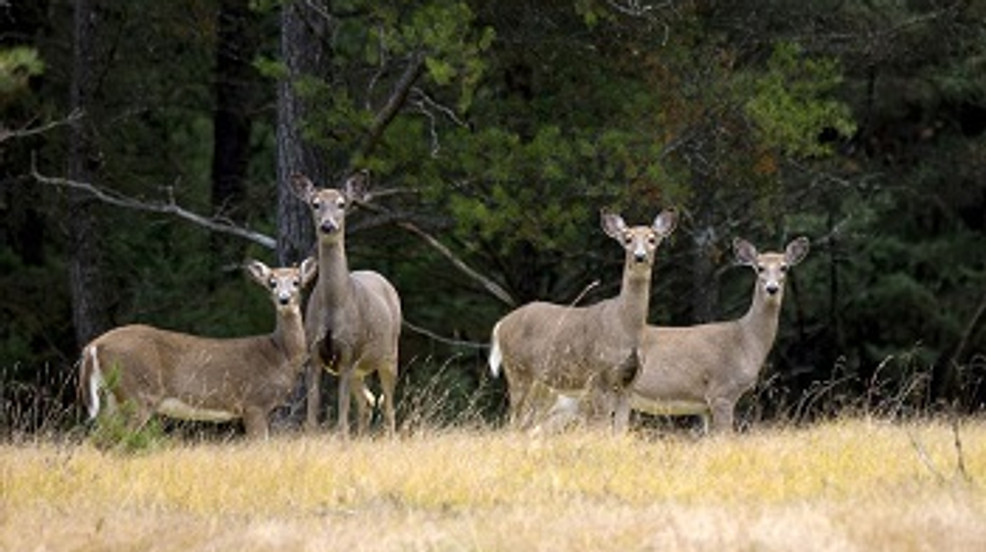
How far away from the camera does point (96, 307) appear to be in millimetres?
19891

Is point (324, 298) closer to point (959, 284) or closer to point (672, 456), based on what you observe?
point (672, 456)

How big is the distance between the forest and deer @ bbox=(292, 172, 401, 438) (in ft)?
1.59

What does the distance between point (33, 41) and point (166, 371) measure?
8493 millimetres

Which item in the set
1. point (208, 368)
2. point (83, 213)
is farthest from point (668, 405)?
Answer: point (83, 213)

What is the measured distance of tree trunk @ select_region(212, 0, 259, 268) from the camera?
21.8 m

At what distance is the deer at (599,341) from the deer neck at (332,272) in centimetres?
127

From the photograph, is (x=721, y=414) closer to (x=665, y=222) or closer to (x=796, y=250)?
(x=665, y=222)

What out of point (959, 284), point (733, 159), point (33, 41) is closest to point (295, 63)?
point (733, 159)

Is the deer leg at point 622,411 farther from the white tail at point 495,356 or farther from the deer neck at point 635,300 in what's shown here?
the white tail at point 495,356

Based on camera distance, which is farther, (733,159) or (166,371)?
(733,159)

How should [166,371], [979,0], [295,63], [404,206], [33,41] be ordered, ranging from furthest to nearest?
[33,41]
[979,0]
[404,206]
[295,63]
[166,371]

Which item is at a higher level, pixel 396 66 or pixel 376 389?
pixel 396 66

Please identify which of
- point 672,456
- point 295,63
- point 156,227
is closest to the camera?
point 672,456

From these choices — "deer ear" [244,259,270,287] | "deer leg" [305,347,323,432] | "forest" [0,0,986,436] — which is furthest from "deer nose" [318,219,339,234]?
"forest" [0,0,986,436]
